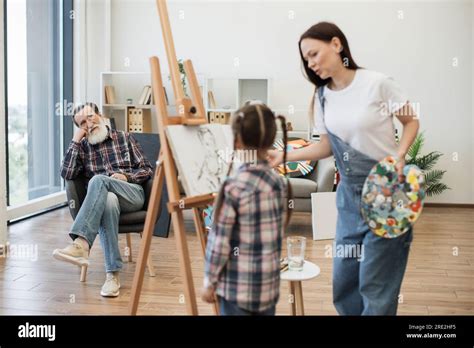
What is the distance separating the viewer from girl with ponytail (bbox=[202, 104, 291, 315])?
177 centimetres

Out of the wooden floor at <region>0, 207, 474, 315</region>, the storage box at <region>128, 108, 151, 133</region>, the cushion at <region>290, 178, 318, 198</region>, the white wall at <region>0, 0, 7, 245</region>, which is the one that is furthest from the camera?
the storage box at <region>128, 108, 151, 133</region>

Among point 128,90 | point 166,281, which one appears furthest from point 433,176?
point 166,281

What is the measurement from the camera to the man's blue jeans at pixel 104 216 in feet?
10.9

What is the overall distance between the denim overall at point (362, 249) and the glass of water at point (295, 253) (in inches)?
7.6

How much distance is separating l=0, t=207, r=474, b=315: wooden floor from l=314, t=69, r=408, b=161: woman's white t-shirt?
1.26 metres

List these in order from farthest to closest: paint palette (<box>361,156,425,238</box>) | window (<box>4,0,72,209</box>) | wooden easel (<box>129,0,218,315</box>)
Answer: window (<box>4,0,72,209</box>)
wooden easel (<box>129,0,218,315</box>)
paint palette (<box>361,156,425,238</box>)

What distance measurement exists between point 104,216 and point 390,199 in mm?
1868

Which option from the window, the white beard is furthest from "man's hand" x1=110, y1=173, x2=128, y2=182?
the window

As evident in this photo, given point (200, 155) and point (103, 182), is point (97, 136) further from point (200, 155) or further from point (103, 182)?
point (200, 155)

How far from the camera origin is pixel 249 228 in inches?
69.6

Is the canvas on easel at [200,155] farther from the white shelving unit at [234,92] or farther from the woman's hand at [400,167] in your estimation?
the white shelving unit at [234,92]

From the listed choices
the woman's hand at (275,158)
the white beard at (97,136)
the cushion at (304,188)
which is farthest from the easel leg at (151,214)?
the cushion at (304,188)

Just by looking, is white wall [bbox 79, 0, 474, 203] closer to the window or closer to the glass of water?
the window
